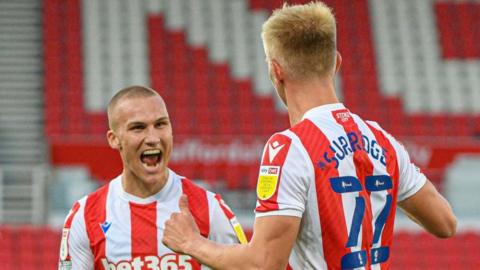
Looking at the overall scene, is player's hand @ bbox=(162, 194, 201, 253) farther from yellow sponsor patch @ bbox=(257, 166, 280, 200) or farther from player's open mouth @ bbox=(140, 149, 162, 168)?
player's open mouth @ bbox=(140, 149, 162, 168)

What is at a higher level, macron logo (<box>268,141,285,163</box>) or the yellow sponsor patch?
macron logo (<box>268,141,285,163</box>)

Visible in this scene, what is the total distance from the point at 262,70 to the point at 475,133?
3.37m

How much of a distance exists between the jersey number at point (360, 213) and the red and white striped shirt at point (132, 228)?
988mm

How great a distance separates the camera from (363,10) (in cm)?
1622

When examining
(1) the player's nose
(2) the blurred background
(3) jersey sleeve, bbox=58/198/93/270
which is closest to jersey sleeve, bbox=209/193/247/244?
(1) the player's nose

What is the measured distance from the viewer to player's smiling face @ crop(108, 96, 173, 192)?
3.66m

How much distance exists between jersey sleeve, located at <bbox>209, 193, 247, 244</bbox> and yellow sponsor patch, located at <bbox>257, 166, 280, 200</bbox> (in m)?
1.02

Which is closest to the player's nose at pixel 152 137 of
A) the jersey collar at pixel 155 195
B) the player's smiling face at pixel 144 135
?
the player's smiling face at pixel 144 135

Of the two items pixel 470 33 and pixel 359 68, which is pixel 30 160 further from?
pixel 470 33

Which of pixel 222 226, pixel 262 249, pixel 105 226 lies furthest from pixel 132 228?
pixel 262 249

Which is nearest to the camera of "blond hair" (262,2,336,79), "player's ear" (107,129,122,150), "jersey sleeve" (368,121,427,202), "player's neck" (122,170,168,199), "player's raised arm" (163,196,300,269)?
"player's raised arm" (163,196,300,269)

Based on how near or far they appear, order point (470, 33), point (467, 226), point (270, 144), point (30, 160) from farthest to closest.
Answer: point (470, 33) < point (30, 160) < point (467, 226) < point (270, 144)

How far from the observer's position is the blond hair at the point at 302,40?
2.81 metres

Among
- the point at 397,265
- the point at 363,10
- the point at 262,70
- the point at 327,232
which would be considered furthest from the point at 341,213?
the point at 363,10
